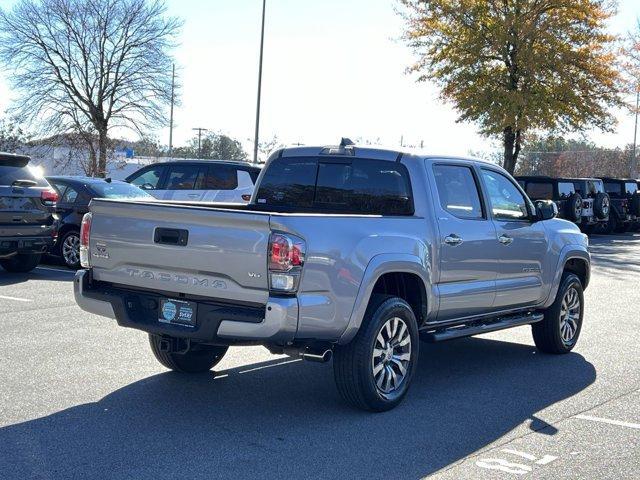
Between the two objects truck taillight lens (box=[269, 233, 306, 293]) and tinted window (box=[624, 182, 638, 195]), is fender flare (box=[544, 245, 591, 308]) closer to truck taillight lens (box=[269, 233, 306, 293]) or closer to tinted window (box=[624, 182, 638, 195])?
truck taillight lens (box=[269, 233, 306, 293])

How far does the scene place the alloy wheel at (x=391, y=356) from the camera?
20.5 feet

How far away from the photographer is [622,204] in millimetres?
30438

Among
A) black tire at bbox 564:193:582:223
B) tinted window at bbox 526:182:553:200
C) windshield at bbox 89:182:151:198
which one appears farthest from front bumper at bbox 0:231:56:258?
tinted window at bbox 526:182:553:200

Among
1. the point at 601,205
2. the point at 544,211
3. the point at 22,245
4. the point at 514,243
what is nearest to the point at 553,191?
the point at 601,205

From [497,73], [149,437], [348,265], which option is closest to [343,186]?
[348,265]

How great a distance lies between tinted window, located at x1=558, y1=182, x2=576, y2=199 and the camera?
26391 millimetres

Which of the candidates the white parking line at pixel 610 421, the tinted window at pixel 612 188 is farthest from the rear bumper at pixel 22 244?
the tinted window at pixel 612 188

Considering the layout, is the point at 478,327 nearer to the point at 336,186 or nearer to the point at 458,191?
the point at 458,191

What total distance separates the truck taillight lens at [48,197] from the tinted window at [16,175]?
135 millimetres

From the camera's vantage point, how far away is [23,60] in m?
36.3

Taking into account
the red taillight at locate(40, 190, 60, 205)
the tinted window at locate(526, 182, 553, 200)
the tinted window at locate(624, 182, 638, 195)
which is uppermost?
the tinted window at locate(624, 182, 638, 195)

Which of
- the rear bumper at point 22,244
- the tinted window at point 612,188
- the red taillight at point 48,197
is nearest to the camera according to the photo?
the rear bumper at point 22,244

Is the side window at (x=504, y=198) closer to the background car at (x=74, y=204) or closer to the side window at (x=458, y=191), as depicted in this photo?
the side window at (x=458, y=191)

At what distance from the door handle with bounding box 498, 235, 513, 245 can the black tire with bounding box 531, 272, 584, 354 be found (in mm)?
1133
